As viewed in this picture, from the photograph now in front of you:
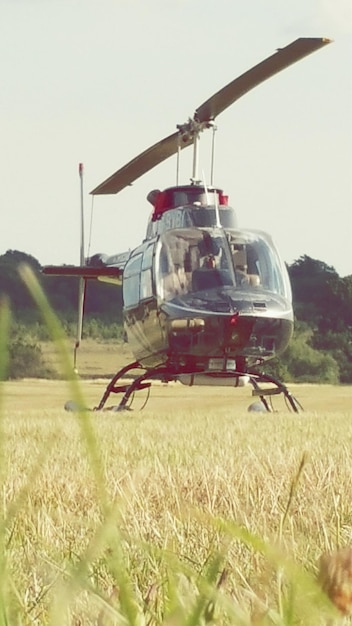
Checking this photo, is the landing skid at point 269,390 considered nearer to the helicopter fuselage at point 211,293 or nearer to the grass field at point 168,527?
the helicopter fuselage at point 211,293

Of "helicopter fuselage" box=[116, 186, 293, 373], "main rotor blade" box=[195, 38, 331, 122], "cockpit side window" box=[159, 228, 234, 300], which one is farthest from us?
"cockpit side window" box=[159, 228, 234, 300]

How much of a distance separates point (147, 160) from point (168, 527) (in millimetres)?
12343

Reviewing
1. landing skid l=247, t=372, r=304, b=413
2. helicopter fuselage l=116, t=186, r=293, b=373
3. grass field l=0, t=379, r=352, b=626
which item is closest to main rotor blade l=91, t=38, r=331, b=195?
helicopter fuselage l=116, t=186, r=293, b=373

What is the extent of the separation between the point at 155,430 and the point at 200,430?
284 millimetres

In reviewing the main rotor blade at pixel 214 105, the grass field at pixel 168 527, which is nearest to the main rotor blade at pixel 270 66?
the main rotor blade at pixel 214 105

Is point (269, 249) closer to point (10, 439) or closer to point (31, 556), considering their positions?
point (10, 439)

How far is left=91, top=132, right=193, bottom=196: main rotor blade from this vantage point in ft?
46.9

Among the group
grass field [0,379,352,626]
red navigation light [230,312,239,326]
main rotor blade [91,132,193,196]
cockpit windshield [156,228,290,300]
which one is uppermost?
main rotor blade [91,132,193,196]

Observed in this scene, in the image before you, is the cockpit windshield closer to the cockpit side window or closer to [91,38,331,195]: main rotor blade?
the cockpit side window

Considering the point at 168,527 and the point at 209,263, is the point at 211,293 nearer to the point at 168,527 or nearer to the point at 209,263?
the point at 209,263

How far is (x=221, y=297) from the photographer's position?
1381 centimetres

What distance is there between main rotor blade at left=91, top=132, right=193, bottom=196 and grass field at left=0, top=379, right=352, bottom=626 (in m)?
8.45

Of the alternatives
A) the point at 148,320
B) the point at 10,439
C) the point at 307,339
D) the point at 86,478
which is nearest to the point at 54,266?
the point at 148,320

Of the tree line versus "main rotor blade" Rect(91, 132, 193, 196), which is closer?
"main rotor blade" Rect(91, 132, 193, 196)
